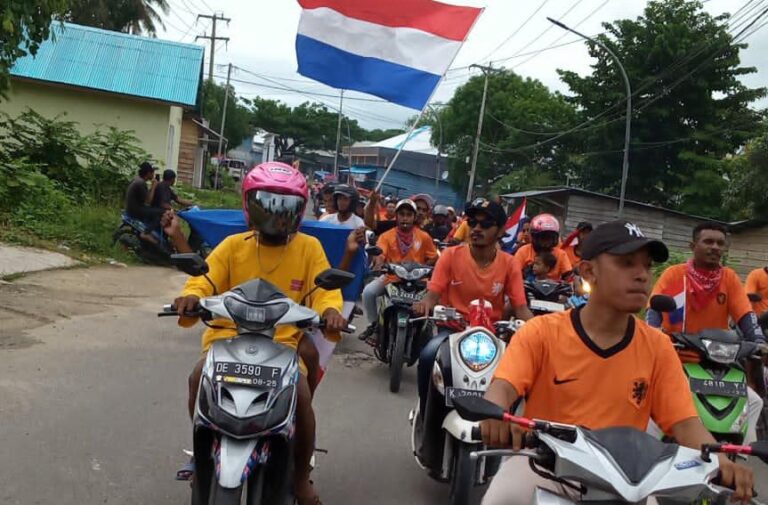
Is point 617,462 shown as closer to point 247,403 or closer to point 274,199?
point 247,403

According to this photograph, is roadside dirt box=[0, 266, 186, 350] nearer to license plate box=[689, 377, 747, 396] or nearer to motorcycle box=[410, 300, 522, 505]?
motorcycle box=[410, 300, 522, 505]

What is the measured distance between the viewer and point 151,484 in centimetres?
427

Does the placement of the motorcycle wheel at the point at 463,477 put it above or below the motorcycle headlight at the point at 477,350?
below

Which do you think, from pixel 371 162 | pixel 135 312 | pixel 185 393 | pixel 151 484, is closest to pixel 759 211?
pixel 135 312

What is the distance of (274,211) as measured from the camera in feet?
12.3

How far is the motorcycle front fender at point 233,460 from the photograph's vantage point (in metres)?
2.85

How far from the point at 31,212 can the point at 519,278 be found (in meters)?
10.8

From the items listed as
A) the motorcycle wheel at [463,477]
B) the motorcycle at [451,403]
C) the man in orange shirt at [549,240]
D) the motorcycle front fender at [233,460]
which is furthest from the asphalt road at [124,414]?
the man in orange shirt at [549,240]

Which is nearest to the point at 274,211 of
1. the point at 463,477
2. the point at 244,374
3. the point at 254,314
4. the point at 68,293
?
the point at 254,314

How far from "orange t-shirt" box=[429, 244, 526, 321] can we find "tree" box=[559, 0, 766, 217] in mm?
23841

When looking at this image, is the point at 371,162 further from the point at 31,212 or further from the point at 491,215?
the point at 491,215

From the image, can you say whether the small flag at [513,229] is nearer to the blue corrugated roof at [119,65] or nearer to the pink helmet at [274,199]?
the pink helmet at [274,199]

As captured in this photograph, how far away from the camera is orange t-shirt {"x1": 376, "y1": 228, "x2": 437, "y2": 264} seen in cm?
838

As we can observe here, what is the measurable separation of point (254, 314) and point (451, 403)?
1200 mm
